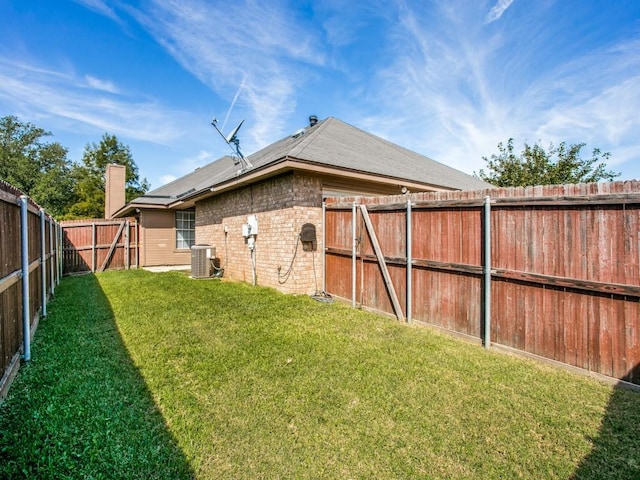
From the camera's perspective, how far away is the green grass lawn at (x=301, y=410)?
1981mm

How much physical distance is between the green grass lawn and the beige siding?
922 centimetres

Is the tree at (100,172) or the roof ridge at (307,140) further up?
the tree at (100,172)

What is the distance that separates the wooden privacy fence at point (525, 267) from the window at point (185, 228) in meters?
11.2

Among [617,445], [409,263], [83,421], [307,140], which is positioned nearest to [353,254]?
[409,263]

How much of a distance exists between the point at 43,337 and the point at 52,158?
42915 millimetres

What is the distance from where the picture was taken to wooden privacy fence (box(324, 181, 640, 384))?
119 inches

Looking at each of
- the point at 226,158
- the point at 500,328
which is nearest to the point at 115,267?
the point at 226,158

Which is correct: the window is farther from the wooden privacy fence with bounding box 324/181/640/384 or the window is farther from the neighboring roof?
the wooden privacy fence with bounding box 324/181/640/384

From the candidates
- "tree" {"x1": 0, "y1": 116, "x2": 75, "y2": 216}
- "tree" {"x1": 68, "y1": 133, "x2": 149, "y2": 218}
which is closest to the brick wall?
"tree" {"x1": 68, "y1": 133, "x2": 149, "y2": 218}

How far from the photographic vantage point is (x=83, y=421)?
7.75ft

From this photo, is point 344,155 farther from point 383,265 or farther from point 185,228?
point 185,228

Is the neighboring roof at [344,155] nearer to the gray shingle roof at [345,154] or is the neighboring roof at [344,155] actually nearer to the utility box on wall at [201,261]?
the gray shingle roof at [345,154]

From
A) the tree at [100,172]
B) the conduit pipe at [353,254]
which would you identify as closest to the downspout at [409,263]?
the conduit pipe at [353,254]

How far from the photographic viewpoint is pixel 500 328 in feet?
12.8
